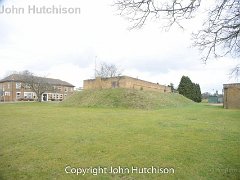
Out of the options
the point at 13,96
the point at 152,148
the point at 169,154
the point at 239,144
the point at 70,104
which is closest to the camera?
the point at 169,154

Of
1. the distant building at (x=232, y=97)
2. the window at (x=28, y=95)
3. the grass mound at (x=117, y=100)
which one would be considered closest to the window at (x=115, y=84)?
the grass mound at (x=117, y=100)

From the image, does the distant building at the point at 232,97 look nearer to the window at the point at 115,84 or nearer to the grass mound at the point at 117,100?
the grass mound at the point at 117,100

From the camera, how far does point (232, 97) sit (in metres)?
38.4

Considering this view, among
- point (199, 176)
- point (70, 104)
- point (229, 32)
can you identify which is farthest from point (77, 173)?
point (70, 104)

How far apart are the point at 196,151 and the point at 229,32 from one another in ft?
12.6

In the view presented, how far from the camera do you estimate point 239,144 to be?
29.4ft

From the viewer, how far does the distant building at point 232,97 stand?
37938 millimetres

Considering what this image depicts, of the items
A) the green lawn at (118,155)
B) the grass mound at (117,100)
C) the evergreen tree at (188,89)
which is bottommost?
the green lawn at (118,155)

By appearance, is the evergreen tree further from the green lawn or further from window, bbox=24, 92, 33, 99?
the green lawn

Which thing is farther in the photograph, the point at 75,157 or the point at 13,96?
the point at 13,96

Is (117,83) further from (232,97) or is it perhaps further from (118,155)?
(118,155)

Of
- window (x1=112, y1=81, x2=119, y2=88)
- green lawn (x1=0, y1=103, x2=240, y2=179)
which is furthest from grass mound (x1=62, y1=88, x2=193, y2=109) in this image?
green lawn (x1=0, y1=103, x2=240, y2=179)

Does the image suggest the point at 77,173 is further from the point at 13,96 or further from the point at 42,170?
the point at 13,96

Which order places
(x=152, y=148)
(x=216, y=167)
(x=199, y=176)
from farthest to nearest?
(x=152, y=148) → (x=216, y=167) → (x=199, y=176)
